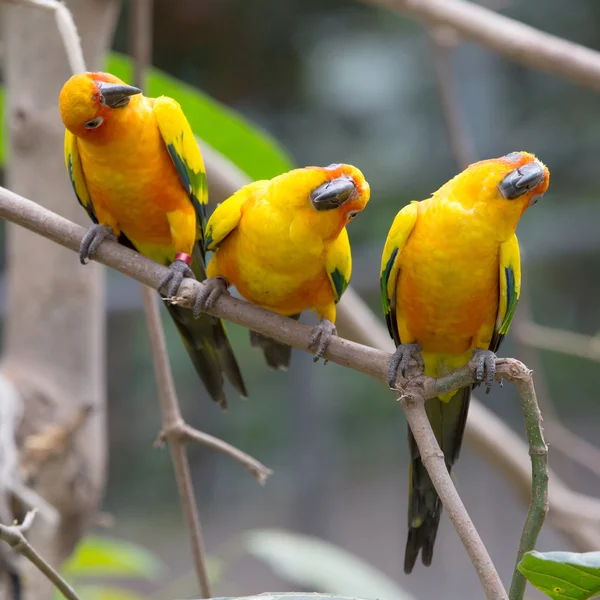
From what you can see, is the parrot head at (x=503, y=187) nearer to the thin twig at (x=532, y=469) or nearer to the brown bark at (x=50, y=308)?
the thin twig at (x=532, y=469)

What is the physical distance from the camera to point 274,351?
4.43 feet

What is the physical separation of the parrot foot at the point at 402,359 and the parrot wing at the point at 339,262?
0.14 meters

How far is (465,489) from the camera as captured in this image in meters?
3.20

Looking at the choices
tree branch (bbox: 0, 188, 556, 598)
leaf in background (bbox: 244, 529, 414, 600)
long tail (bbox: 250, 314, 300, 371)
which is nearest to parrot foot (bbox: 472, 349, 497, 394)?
tree branch (bbox: 0, 188, 556, 598)

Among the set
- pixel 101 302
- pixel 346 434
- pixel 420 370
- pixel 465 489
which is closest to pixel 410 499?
pixel 420 370

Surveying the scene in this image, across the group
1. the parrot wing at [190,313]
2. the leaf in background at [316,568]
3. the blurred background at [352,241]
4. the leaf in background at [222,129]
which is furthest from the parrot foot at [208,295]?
the blurred background at [352,241]

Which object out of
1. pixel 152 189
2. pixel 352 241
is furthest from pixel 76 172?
pixel 352 241

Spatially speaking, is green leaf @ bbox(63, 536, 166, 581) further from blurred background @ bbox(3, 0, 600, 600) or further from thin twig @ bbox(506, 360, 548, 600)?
thin twig @ bbox(506, 360, 548, 600)

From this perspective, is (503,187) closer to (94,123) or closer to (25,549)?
(94,123)

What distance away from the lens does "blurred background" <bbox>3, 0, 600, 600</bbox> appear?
116 inches

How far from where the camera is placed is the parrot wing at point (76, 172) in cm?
129

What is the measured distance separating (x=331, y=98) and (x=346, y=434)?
4.26 ft

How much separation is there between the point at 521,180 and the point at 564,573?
0.55 metres

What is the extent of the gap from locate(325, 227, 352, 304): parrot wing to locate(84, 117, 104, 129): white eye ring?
0.38 metres
